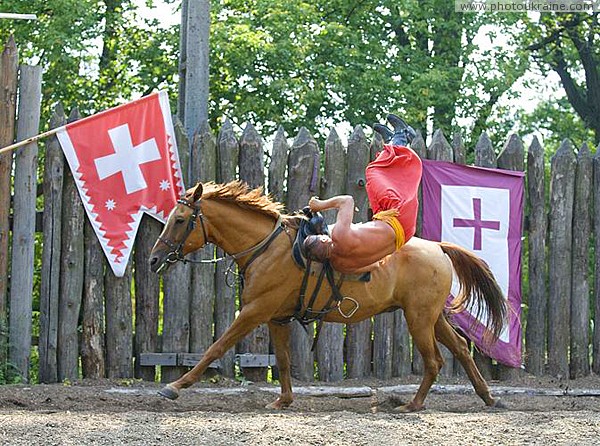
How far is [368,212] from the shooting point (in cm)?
1003

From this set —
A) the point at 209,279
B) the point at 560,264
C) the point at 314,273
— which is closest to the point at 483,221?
the point at 560,264

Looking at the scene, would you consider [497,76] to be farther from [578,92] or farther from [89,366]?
[89,366]

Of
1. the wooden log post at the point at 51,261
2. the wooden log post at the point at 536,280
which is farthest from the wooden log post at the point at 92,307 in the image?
the wooden log post at the point at 536,280

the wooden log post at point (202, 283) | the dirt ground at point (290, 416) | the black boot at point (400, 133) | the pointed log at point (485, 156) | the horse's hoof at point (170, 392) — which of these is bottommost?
the dirt ground at point (290, 416)

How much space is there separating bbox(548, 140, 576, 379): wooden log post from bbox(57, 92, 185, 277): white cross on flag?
355 cm

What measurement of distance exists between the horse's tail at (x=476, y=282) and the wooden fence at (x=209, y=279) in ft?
4.58

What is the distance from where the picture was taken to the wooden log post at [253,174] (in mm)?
9648

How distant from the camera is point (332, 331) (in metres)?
9.80

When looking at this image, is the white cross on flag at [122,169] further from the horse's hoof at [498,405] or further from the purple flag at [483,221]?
the horse's hoof at [498,405]

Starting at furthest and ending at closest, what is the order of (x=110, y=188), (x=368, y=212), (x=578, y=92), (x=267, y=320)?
(x=578, y=92) < (x=368, y=212) < (x=110, y=188) < (x=267, y=320)

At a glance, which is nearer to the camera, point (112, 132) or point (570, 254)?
point (112, 132)

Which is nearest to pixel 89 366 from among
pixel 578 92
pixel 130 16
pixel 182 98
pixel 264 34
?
pixel 182 98

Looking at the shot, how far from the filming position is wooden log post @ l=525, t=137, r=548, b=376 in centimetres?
1030

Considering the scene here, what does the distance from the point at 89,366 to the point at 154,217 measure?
137 centimetres
